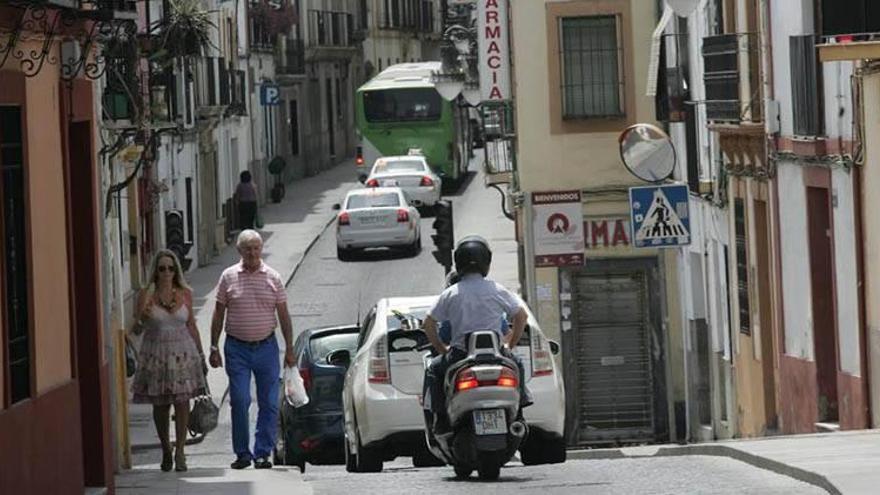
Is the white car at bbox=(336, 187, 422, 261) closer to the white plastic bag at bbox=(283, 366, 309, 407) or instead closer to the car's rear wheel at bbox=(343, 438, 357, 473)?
the car's rear wheel at bbox=(343, 438, 357, 473)

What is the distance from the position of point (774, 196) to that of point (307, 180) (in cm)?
5446

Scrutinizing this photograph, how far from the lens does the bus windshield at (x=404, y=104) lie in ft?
221

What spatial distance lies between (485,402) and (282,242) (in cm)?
4205

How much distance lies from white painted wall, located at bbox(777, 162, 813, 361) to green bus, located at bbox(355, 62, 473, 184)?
41.5 m

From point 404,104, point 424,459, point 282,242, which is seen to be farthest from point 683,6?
point 404,104

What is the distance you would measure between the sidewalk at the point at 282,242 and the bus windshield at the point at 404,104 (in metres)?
3.03

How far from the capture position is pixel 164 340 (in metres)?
17.9

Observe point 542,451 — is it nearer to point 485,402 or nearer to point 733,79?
point 485,402

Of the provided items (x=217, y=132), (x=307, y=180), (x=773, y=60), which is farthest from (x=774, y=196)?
(x=307, y=180)

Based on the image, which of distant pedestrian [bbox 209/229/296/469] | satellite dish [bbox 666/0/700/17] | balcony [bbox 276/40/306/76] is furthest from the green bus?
distant pedestrian [bbox 209/229/296/469]

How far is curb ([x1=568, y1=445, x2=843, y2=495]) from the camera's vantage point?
14.3 metres

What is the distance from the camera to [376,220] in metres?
52.2

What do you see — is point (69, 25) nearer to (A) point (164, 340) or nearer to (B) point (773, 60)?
(A) point (164, 340)

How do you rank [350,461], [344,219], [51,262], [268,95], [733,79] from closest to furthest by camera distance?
[51,262] → [350,461] → [733,79] → [344,219] → [268,95]
